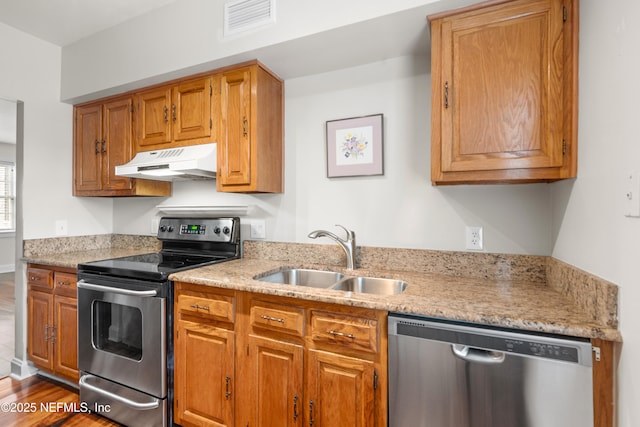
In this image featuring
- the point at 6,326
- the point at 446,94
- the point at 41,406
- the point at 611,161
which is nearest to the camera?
the point at 611,161

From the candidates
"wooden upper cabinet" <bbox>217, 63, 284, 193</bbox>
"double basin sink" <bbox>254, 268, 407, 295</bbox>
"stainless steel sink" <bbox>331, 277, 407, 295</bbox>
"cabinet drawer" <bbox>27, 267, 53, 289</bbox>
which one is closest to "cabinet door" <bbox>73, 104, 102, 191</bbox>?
"cabinet drawer" <bbox>27, 267, 53, 289</bbox>

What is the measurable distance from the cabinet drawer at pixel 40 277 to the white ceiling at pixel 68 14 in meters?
1.75

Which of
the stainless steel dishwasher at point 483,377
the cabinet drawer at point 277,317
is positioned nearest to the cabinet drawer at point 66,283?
the cabinet drawer at point 277,317

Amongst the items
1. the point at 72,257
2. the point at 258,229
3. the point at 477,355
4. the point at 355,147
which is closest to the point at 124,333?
the point at 72,257

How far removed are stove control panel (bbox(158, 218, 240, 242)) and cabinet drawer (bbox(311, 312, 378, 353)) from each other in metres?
1.08

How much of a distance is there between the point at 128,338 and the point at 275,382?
0.99m

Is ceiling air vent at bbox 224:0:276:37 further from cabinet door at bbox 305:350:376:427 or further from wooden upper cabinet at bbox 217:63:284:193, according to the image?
cabinet door at bbox 305:350:376:427

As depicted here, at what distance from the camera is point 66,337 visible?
2.13m

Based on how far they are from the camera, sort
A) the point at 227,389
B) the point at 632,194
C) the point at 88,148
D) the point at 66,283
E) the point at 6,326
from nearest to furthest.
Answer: the point at 632,194 < the point at 227,389 < the point at 66,283 < the point at 88,148 < the point at 6,326

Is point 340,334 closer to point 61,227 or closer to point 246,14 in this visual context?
point 246,14

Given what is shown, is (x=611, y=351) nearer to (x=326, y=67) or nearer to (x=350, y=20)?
(x=350, y=20)

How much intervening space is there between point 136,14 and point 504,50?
2.27 meters

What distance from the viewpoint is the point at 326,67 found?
196cm

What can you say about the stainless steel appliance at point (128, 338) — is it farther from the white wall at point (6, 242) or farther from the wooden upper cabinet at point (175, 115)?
the white wall at point (6, 242)
